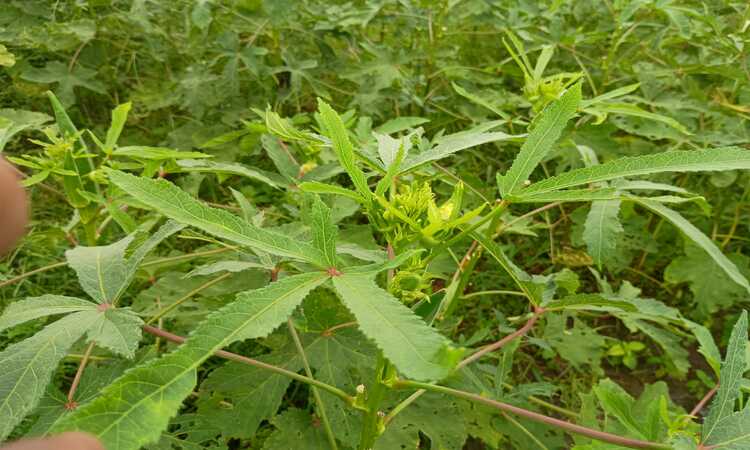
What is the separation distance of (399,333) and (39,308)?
62 cm

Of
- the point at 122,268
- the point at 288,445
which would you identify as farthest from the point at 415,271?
the point at 288,445

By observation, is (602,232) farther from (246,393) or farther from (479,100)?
(246,393)

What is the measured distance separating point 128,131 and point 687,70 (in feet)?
7.29

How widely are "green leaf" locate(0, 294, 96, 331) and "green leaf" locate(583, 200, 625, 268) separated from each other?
3.12 ft

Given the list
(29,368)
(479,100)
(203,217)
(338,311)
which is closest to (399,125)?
(479,100)

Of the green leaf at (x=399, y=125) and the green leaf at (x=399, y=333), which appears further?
the green leaf at (x=399, y=125)

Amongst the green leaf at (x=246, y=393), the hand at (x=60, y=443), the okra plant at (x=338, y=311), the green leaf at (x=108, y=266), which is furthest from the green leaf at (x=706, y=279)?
the hand at (x=60, y=443)

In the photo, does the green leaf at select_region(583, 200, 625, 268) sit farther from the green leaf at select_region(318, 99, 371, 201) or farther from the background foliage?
the green leaf at select_region(318, 99, 371, 201)

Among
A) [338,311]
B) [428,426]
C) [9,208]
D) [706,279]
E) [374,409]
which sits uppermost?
[9,208]

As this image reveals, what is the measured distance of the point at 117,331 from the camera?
84cm

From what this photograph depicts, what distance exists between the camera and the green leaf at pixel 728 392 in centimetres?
87

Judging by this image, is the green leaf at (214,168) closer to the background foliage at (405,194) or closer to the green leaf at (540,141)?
the background foliage at (405,194)

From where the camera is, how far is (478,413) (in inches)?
59.8

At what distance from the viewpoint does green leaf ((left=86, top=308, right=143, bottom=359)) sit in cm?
80
